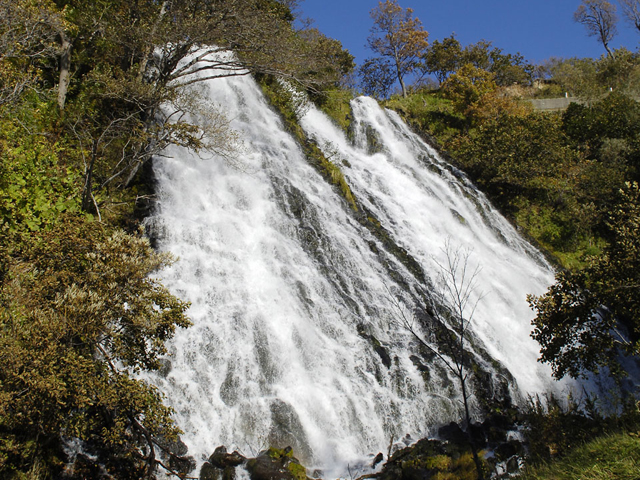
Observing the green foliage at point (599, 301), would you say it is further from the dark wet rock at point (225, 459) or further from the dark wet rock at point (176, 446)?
the dark wet rock at point (176, 446)

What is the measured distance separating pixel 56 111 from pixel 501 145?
2349 centimetres

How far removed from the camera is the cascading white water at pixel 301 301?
1098 centimetres

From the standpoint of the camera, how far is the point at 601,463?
6.12 meters

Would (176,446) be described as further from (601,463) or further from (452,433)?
(601,463)

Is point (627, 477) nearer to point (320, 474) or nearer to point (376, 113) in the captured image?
point (320, 474)

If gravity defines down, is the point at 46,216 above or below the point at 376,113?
below

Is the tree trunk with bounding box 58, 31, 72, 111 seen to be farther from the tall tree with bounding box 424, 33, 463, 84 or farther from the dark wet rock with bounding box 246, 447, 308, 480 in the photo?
the tall tree with bounding box 424, 33, 463, 84

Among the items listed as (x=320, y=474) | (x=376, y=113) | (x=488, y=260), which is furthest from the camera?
(x=376, y=113)

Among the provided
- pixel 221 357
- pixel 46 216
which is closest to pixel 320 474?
pixel 221 357

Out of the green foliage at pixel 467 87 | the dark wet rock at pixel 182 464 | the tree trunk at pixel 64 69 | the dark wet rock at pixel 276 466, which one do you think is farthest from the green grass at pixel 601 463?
the green foliage at pixel 467 87

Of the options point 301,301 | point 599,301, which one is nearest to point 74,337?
point 301,301

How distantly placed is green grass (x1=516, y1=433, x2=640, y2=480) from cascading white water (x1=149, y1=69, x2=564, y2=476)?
4.93 metres

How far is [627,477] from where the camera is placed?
5.45m

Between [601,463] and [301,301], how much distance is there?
29.6 ft
